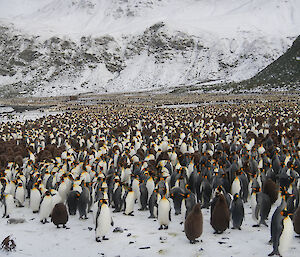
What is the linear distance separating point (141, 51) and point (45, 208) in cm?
11035

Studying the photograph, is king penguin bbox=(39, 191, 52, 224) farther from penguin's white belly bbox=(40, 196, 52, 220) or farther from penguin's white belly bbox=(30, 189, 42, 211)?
penguin's white belly bbox=(30, 189, 42, 211)

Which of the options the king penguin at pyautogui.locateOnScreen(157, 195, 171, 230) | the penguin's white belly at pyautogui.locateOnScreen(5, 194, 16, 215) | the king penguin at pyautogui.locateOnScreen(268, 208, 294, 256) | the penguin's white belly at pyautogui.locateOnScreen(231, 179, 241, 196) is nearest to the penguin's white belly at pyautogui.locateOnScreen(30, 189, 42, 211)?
the penguin's white belly at pyautogui.locateOnScreen(5, 194, 16, 215)

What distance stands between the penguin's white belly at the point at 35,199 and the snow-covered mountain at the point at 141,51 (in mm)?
82914

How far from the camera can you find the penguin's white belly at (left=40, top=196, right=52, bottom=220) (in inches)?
304

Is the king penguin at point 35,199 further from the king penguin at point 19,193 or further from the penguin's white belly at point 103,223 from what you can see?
the penguin's white belly at point 103,223

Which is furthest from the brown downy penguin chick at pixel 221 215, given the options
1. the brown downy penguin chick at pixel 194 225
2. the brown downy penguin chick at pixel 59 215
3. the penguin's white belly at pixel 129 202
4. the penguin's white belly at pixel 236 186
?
the brown downy penguin chick at pixel 59 215

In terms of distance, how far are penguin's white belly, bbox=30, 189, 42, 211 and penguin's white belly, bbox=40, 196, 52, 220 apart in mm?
657

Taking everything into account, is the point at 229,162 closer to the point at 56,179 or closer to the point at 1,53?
the point at 56,179

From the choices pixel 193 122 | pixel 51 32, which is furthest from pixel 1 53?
pixel 193 122

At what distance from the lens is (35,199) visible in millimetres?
8344

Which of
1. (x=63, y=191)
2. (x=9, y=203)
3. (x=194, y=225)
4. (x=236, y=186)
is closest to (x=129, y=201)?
(x=63, y=191)

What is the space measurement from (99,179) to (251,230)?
13.7ft

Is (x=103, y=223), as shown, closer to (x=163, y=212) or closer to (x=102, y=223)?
(x=102, y=223)

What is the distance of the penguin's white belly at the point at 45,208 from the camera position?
771 cm
